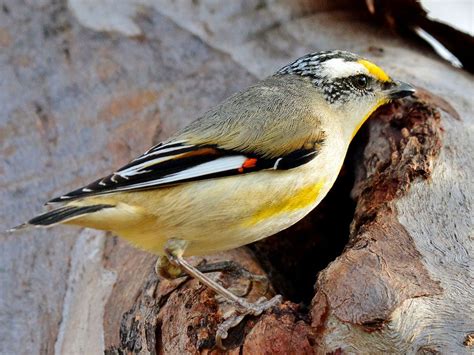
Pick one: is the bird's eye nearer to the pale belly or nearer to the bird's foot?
the pale belly

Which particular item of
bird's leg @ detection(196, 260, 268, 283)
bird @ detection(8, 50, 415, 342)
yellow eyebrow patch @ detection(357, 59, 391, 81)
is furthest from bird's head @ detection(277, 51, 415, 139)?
bird's leg @ detection(196, 260, 268, 283)

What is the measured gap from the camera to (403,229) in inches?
129

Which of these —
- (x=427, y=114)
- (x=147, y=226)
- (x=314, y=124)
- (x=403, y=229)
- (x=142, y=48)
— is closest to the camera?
(x=403, y=229)

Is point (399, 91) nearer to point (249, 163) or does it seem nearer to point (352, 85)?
point (352, 85)

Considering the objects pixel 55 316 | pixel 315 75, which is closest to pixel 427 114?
pixel 315 75

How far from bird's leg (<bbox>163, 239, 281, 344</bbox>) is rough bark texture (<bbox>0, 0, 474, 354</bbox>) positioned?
0.16 ft

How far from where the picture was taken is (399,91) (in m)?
4.14

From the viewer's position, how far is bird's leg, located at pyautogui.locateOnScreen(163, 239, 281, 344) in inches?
123

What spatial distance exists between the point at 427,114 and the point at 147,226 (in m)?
1.71

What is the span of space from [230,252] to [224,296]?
2.17 ft

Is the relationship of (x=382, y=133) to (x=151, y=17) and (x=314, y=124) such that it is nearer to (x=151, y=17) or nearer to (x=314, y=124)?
Answer: (x=314, y=124)

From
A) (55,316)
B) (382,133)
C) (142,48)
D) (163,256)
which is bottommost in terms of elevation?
(55,316)

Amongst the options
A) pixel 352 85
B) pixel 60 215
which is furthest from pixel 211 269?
pixel 352 85

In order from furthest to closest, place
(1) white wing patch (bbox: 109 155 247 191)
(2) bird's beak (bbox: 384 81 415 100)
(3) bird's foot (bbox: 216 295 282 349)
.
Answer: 1. (2) bird's beak (bbox: 384 81 415 100)
2. (1) white wing patch (bbox: 109 155 247 191)
3. (3) bird's foot (bbox: 216 295 282 349)
